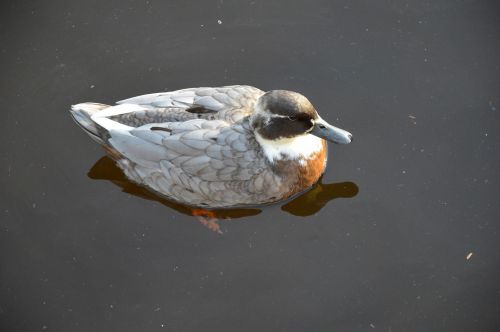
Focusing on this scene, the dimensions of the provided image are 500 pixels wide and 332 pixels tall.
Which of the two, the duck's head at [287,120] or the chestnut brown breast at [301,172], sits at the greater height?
the duck's head at [287,120]

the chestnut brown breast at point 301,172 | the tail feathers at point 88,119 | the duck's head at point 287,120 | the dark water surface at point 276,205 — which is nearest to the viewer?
the duck's head at point 287,120

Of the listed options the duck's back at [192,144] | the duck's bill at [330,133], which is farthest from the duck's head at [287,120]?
the duck's back at [192,144]

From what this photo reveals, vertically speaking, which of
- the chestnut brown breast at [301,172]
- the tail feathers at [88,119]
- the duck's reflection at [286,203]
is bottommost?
the duck's reflection at [286,203]

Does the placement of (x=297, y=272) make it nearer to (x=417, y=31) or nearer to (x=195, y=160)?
(x=195, y=160)

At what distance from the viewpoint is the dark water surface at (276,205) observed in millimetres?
5039

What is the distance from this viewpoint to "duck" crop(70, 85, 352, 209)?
495 cm

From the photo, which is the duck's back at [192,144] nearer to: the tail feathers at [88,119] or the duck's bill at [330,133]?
the tail feathers at [88,119]

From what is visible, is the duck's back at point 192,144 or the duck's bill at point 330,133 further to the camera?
the duck's bill at point 330,133

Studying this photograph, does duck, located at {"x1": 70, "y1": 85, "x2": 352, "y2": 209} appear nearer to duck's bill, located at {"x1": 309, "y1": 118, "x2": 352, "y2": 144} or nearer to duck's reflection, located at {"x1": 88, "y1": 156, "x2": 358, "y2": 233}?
duck's bill, located at {"x1": 309, "y1": 118, "x2": 352, "y2": 144}

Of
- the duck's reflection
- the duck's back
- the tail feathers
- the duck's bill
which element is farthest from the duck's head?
the tail feathers

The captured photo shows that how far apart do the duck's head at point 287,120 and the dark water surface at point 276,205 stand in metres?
0.61

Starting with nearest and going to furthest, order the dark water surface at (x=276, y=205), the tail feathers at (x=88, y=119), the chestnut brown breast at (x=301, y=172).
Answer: the dark water surface at (x=276, y=205)
the chestnut brown breast at (x=301, y=172)
the tail feathers at (x=88, y=119)

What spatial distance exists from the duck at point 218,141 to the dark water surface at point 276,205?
0.34m

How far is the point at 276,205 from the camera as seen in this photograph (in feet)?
17.8
